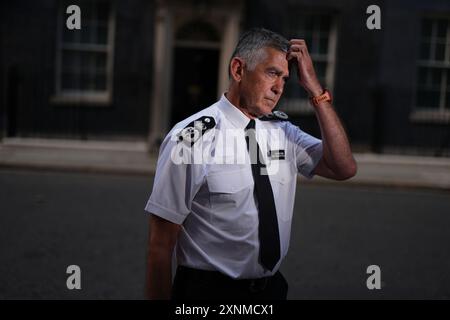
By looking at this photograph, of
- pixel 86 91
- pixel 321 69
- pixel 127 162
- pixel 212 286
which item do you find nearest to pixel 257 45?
pixel 212 286

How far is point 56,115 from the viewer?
14.0m

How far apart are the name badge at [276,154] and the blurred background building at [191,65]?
464 inches

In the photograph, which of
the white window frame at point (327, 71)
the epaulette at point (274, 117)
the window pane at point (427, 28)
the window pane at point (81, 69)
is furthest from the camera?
the window pane at point (427, 28)

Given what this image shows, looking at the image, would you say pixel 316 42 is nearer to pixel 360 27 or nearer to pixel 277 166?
pixel 360 27

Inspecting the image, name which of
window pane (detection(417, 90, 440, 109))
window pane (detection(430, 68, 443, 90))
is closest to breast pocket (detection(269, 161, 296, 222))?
window pane (detection(417, 90, 440, 109))

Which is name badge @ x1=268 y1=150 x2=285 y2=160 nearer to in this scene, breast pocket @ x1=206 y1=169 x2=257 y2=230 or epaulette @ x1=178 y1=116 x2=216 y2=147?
breast pocket @ x1=206 y1=169 x2=257 y2=230

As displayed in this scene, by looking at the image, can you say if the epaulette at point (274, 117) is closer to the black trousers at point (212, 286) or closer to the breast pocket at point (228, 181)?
the breast pocket at point (228, 181)

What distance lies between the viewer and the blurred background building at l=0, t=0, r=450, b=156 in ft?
45.7

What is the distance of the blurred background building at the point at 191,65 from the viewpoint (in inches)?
548

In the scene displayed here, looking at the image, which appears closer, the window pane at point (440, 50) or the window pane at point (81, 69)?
the window pane at point (81, 69)

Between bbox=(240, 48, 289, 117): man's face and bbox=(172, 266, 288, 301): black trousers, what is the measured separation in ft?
A: 2.00

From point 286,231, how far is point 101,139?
1221 cm

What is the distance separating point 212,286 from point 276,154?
528 millimetres

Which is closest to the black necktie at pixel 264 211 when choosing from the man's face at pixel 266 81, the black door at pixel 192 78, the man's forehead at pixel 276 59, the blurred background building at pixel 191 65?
the man's face at pixel 266 81
